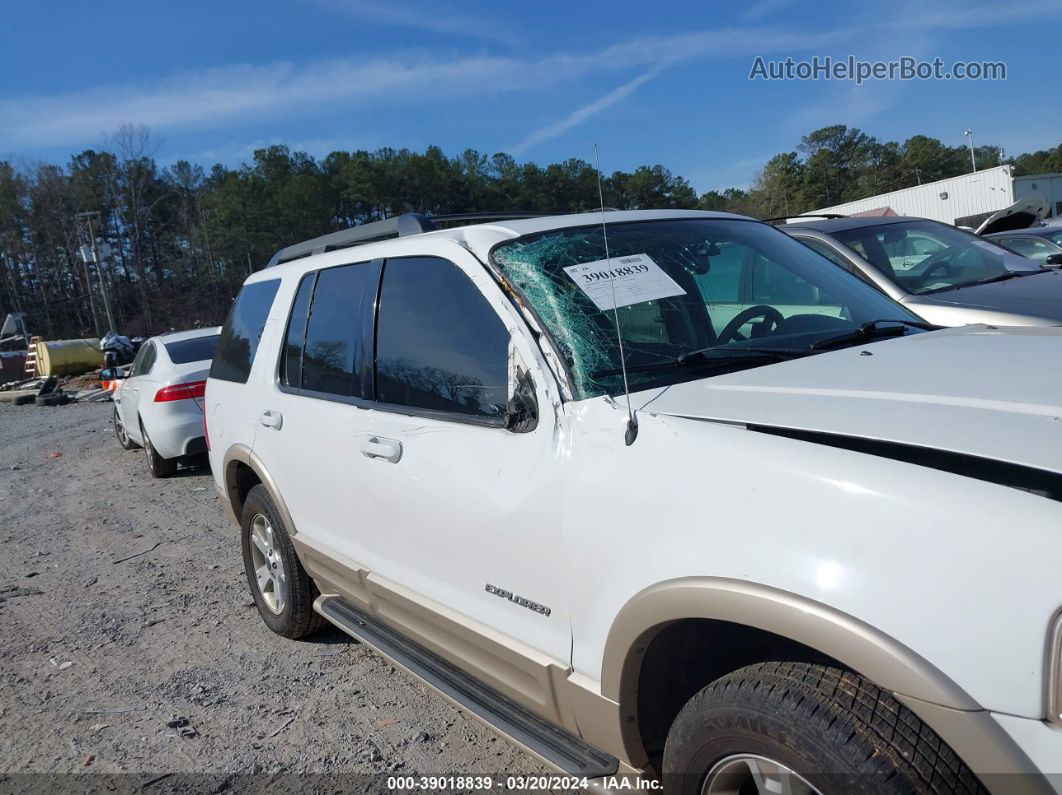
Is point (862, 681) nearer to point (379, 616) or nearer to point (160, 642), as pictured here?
point (379, 616)

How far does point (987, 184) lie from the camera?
40.7 m

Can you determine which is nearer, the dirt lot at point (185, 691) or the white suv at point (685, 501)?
the white suv at point (685, 501)

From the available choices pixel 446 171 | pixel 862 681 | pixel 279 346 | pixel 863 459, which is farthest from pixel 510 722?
pixel 446 171

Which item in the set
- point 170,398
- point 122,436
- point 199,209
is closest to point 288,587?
point 170,398

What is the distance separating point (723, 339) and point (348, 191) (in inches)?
2242

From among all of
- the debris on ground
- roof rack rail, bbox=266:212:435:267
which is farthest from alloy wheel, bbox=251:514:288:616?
roof rack rail, bbox=266:212:435:267

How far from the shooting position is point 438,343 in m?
2.86

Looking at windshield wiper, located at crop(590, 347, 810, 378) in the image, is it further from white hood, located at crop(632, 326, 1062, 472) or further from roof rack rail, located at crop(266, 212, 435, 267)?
roof rack rail, located at crop(266, 212, 435, 267)

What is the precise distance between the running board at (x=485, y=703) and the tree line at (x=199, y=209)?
49.4m

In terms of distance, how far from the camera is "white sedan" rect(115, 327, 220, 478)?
8.78 meters

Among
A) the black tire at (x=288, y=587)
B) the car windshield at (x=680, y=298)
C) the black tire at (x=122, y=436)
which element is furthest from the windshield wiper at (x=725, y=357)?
the black tire at (x=122, y=436)

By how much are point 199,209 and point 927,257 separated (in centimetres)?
7978

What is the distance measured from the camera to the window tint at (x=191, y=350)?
9.33 metres

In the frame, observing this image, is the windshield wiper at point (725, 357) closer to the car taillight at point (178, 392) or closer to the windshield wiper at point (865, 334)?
the windshield wiper at point (865, 334)
